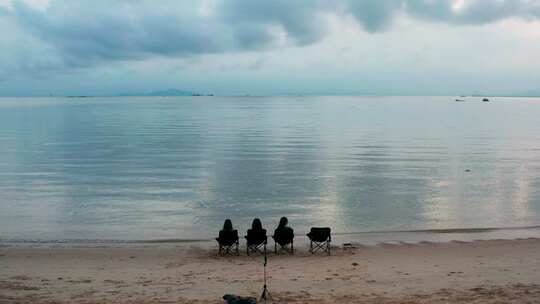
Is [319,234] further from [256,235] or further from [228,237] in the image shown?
[228,237]

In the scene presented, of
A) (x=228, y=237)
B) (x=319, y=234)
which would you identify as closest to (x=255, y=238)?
(x=228, y=237)

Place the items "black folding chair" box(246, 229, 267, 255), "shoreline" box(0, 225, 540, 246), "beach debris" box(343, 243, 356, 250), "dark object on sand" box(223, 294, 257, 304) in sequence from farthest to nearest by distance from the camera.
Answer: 1. "shoreline" box(0, 225, 540, 246)
2. "beach debris" box(343, 243, 356, 250)
3. "black folding chair" box(246, 229, 267, 255)
4. "dark object on sand" box(223, 294, 257, 304)

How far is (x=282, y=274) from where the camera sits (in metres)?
13.9

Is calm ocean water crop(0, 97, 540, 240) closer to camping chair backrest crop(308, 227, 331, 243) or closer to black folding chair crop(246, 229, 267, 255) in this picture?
black folding chair crop(246, 229, 267, 255)

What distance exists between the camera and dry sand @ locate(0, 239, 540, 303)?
11.9m

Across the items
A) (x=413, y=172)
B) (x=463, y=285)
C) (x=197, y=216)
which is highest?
(x=413, y=172)

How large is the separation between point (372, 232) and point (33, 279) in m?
11.8

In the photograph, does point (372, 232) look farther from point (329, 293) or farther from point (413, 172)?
point (413, 172)

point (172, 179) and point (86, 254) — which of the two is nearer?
point (86, 254)

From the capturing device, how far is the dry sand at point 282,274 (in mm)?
11945

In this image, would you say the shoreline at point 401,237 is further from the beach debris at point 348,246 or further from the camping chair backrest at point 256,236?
the camping chair backrest at point 256,236

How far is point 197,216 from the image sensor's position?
23609 mm

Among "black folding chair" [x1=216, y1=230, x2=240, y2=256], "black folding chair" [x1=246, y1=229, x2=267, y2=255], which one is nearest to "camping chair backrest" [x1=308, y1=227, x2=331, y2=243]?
"black folding chair" [x1=246, y1=229, x2=267, y2=255]

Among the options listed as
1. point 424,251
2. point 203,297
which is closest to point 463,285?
point 424,251
